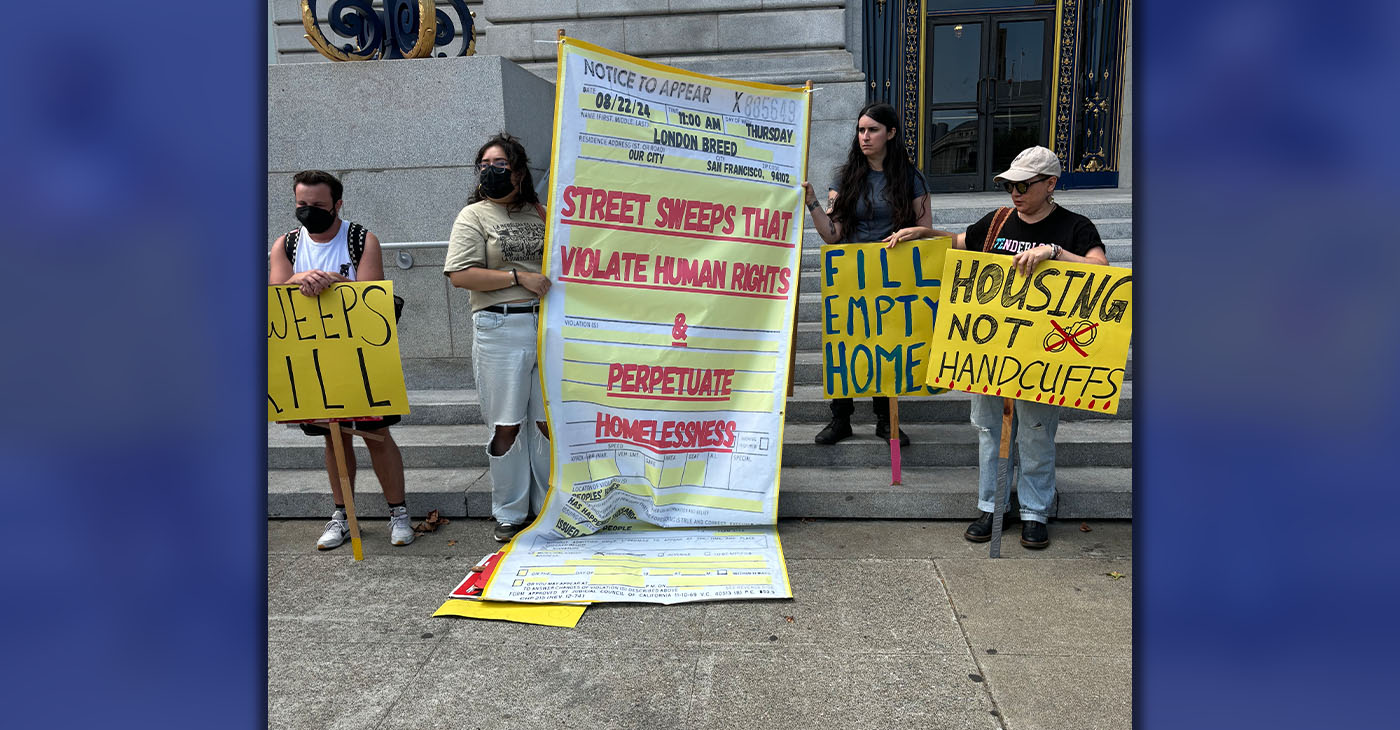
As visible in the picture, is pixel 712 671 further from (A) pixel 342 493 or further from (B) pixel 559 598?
(A) pixel 342 493

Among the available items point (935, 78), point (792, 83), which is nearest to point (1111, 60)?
point (935, 78)

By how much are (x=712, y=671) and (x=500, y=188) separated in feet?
8.38

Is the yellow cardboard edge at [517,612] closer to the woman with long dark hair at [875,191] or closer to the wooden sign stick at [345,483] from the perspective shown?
the wooden sign stick at [345,483]

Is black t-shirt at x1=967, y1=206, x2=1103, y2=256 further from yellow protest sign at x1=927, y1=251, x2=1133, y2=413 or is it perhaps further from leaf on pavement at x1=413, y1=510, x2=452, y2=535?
leaf on pavement at x1=413, y1=510, x2=452, y2=535

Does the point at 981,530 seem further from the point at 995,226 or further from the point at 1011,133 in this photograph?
the point at 1011,133

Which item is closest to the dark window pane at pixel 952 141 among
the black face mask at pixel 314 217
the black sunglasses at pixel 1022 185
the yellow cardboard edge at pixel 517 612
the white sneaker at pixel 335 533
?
the black sunglasses at pixel 1022 185

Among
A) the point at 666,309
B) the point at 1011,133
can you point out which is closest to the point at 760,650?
the point at 666,309

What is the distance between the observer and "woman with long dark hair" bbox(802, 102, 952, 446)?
17.0 ft

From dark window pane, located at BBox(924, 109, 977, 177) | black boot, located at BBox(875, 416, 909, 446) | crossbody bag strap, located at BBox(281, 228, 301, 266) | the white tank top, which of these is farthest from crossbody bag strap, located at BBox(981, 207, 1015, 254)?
dark window pane, located at BBox(924, 109, 977, 177)

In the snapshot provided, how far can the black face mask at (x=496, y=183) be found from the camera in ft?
15.0

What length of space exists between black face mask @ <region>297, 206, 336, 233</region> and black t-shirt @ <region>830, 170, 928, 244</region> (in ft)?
9.34

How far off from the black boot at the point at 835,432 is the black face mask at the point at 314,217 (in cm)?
305

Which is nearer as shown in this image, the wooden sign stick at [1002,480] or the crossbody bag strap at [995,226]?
the wooden sign stick at [1002,480]

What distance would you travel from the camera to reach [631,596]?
404 centimetres
